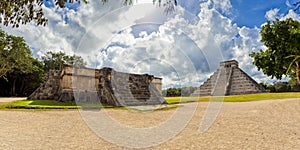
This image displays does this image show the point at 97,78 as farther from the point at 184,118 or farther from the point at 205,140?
the point at 205,140

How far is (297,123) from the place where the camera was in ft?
22.5

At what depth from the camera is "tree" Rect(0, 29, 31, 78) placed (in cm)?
2777

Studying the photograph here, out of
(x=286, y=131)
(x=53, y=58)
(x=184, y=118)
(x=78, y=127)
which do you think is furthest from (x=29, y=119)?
(x=53, y=58)

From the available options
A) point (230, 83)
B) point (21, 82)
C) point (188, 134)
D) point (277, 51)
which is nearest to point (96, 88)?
point (188, 134)

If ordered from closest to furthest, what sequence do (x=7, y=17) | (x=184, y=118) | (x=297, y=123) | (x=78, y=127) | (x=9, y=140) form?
(x=7, y=17), (x=9, y=140), (x=78, y=127), (x=297, y=123), (x=184, y=118)

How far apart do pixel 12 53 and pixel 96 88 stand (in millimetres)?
19409

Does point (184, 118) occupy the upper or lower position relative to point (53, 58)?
lower

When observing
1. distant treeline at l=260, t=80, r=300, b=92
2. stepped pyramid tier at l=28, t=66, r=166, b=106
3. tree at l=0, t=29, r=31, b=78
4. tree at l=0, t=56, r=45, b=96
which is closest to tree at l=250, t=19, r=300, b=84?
stepped pyramid tier at l=28, t=66, r=166, b=106

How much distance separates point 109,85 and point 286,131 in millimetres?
10326

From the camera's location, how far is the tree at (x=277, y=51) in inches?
776

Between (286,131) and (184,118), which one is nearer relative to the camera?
(286,131)

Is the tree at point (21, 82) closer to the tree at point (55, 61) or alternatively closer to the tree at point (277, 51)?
the tree at point (55, 61)

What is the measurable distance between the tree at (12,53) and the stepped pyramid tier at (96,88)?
15549 millimetres

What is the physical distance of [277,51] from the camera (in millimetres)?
20422
